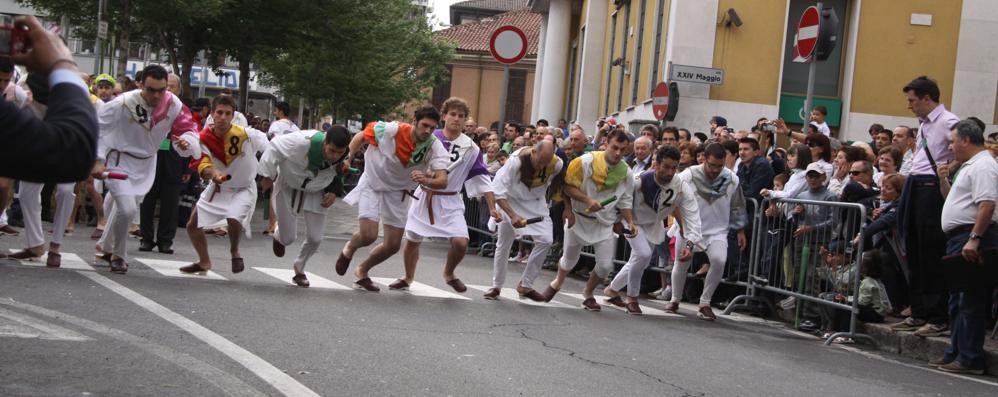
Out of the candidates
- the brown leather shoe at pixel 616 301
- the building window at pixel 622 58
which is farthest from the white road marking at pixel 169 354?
the building window at pixel 622 58

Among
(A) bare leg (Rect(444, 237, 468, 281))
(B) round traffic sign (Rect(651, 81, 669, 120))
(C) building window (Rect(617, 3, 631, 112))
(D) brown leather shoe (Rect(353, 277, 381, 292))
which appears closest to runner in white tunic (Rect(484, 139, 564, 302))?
(A) bare leg (Rect(444, 237, 468, 281))

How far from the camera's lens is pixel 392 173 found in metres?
12.5

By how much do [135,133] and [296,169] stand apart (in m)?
1.57

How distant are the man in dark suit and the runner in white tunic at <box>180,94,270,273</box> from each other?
770 centimetres

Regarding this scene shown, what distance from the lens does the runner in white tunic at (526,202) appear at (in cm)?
1286

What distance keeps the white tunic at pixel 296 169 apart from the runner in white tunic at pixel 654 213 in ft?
10.2

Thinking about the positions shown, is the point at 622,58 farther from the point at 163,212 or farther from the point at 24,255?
the point at 24,255

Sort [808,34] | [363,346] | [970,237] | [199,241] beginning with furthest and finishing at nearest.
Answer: [808,34]
[199,241]
[970,237]
[363,346]

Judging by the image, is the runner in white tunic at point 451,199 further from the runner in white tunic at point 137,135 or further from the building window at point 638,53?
the building window at point 638,53

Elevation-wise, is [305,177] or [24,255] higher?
[305,177]

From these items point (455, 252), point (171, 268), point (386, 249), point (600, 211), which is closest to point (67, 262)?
point (171, 268)

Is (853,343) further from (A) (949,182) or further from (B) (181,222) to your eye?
(B) (181,222)

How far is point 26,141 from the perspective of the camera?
13.9ft

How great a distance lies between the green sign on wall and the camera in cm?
2753
